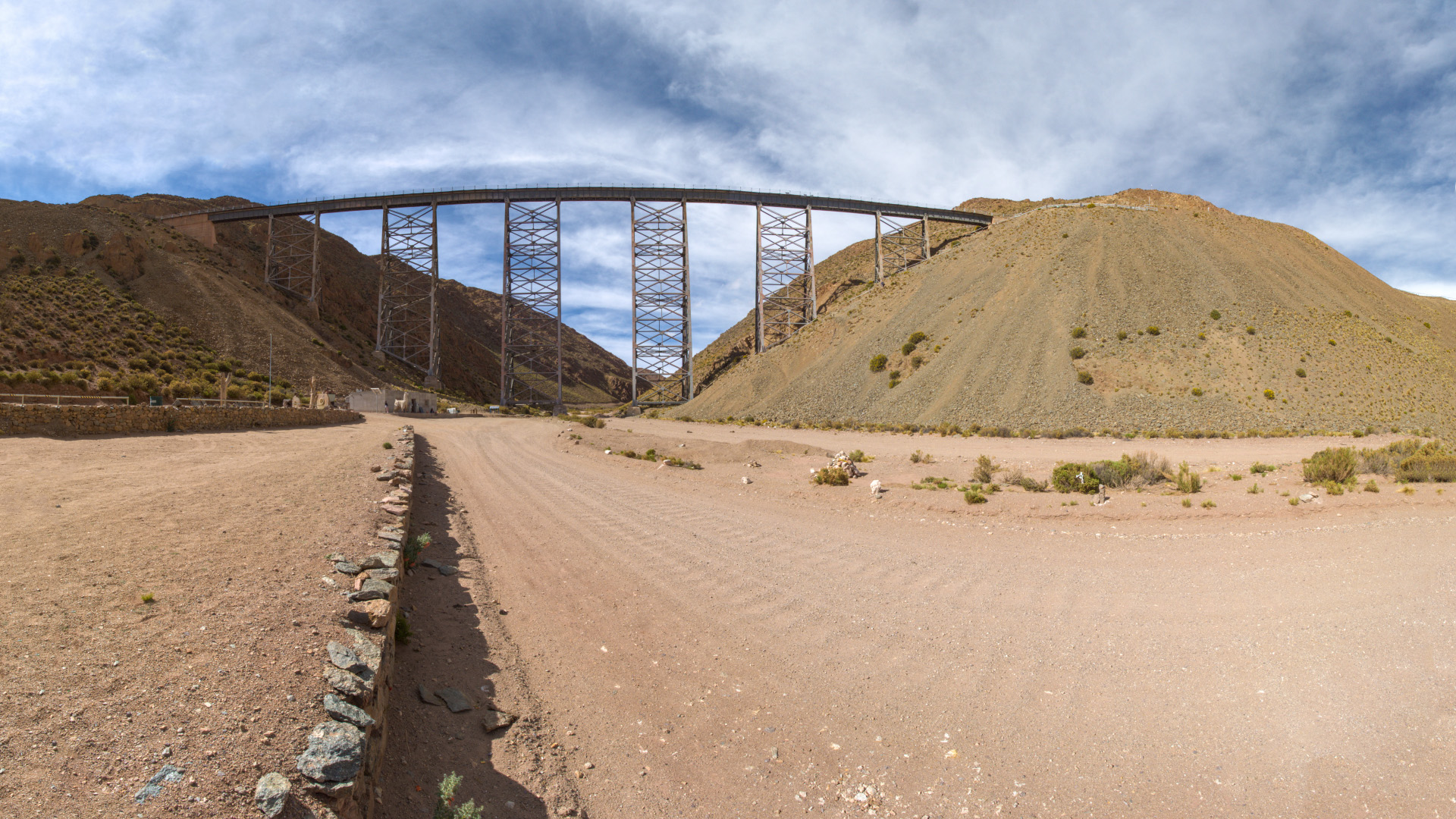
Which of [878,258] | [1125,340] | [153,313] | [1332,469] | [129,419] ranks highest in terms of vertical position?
[878,258]

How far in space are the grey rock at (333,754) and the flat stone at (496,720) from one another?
102cm

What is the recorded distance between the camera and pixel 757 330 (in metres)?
51.3

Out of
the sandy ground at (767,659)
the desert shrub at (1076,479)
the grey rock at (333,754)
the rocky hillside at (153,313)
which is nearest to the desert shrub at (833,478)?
the sandy ground at (767,659)

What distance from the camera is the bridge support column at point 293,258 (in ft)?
169

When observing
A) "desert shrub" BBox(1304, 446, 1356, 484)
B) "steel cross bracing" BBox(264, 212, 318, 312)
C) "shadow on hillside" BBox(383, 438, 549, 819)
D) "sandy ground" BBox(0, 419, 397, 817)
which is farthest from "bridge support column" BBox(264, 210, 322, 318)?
"desert shrub" BBox(1304, 446, 1356, 484)

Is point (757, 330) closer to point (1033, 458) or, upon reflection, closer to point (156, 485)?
point (1033, 458)

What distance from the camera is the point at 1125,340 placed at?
32250 mm

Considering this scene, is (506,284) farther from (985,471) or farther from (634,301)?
(985,471)

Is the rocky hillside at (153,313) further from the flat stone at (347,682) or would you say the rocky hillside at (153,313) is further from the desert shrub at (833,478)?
the flat stone at (347,682)

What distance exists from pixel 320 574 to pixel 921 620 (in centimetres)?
535

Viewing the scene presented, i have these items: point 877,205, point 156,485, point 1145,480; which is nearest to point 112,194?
point 877,205

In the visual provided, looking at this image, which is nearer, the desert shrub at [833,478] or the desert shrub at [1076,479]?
the desert shrub at [1076,479]

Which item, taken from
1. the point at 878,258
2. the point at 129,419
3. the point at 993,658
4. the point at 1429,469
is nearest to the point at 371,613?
the point at 993,658

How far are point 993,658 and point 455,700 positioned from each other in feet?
13.1
